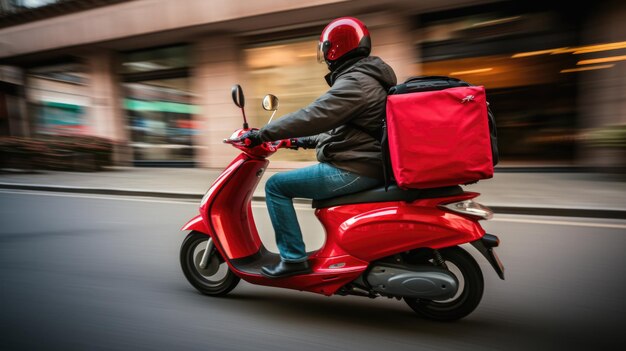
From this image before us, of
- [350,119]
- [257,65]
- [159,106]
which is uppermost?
[257,65]

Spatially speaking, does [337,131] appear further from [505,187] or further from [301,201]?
[505,187]

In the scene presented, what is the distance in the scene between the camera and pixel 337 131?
261 cm

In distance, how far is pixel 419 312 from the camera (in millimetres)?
2568

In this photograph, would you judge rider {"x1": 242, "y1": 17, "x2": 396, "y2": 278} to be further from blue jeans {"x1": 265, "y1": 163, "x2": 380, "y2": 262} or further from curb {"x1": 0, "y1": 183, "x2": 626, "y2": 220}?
curb {"x1": 0, "y1": 183, "x2": 626, "y2": 220}

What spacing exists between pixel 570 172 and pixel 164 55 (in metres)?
11.6

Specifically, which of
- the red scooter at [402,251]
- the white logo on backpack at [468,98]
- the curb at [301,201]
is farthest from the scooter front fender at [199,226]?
the curb at [301,201]

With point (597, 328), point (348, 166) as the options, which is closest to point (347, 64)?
point (348, 166)

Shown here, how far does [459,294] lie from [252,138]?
156cm

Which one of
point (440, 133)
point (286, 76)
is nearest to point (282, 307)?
point (440, 133)

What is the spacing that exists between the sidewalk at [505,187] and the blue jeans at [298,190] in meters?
3.62

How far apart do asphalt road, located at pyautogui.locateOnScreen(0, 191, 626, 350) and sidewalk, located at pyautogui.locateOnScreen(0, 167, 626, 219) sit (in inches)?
29.7

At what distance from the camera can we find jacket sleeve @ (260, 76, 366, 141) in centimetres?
232

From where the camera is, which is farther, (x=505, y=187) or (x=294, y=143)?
(x=505, y=187)

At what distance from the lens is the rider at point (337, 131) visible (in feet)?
7.72
